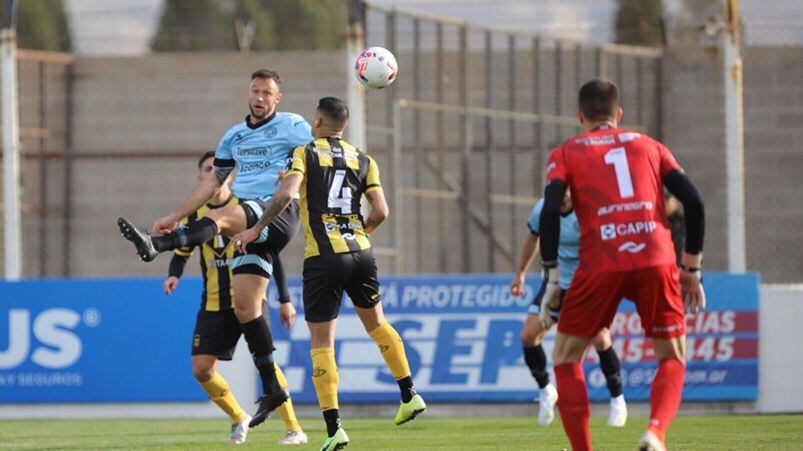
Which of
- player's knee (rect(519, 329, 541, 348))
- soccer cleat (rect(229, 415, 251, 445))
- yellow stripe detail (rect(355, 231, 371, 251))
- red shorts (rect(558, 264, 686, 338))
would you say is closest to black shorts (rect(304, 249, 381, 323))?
yellow stripe detail (rect(355, 231, 371, 251))

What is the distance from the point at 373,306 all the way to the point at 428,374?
529 centimetres

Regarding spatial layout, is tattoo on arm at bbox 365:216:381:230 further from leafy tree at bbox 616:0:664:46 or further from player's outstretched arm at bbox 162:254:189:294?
leafy tree at bbox 616:0:664:46

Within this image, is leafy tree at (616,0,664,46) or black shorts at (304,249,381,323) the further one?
leafy tree at (616,0,664,46)

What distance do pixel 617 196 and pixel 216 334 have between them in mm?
4314

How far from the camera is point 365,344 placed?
44.4 ft

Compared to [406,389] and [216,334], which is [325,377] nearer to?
[406,389]

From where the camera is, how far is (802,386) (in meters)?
13.2

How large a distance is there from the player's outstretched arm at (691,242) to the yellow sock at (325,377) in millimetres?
2514

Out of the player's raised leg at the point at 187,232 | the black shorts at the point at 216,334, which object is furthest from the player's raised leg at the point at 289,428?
the player's raised leg at the point at 187,232

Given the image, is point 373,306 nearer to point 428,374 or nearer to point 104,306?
point 428,374

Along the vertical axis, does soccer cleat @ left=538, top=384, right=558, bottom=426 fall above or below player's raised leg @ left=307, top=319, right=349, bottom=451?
below

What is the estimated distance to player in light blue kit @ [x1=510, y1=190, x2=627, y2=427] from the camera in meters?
10.8

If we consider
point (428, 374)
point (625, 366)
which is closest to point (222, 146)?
point (428, 374)

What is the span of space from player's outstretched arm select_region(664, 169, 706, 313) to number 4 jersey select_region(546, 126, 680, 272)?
0.09m
